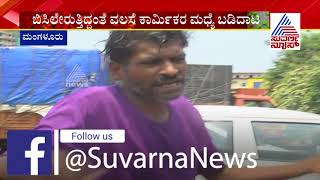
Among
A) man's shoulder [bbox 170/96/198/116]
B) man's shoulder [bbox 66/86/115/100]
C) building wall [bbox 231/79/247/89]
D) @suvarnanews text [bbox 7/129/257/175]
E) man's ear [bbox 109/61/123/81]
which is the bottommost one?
@suvarnanews text [bbox 7/129/257/175]

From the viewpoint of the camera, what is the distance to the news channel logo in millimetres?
3000

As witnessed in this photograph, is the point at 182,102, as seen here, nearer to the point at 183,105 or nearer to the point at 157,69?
the point at 183,105

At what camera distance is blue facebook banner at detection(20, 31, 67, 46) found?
303 cm

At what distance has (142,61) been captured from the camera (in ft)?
10.0

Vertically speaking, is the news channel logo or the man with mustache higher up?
the news channel logo

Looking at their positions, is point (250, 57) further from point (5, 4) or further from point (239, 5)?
point (5, 4)

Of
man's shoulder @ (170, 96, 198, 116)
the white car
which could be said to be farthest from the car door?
man's shoulder @ (170, 96, 198, 116)

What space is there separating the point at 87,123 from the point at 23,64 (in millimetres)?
469

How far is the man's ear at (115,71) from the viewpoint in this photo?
3.06 meters

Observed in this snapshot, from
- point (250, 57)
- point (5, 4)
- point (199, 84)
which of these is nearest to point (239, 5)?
point (250, 57)

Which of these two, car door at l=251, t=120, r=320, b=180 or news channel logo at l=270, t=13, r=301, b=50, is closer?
news channel logo at l=270, t=13, r=301, b=50

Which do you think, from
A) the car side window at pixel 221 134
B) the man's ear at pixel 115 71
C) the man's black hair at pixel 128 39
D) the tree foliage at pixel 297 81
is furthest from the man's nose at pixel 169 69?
the tree foliage at pixel 297 81

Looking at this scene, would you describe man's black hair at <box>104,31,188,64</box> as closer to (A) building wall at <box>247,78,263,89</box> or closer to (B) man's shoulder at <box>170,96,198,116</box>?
(B) man's shoulder at <box>170,96,198,116</box>

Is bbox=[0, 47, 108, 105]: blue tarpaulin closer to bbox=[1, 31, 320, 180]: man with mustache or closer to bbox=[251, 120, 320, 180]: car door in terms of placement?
bbox=[1, 31, 320, 180]: man with mustache
